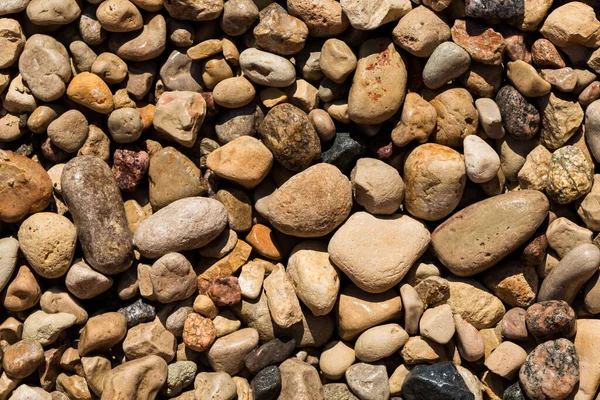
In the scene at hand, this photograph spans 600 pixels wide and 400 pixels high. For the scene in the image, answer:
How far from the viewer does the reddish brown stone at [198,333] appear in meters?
3.62

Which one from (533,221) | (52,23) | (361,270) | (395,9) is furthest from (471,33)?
(52,23)

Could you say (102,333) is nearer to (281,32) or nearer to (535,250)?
(281,32)

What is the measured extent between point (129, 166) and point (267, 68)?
A: 1025mm

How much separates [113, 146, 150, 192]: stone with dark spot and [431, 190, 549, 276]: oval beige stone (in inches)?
71.4

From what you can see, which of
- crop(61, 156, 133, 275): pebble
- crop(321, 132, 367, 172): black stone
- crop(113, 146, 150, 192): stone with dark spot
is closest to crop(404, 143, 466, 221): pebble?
crop(321, 132, 367, 172): black stone

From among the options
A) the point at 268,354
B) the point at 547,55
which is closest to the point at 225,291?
the point at 268,354

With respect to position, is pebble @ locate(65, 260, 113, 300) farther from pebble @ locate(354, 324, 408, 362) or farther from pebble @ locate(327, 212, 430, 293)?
pebble @ locate(354, 324, 408, 362)

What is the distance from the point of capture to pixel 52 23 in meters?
3.74

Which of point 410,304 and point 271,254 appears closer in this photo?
point 410,304

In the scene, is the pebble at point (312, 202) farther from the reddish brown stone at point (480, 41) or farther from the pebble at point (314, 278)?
the reddish brown stone at point (480, 41)

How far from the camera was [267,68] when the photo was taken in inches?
142

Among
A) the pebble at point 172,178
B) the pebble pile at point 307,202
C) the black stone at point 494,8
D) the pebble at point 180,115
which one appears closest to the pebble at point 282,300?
the pebble pile at point 307,202

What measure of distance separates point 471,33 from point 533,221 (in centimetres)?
112

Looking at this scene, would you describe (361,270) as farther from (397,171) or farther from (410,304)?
(397,171)
